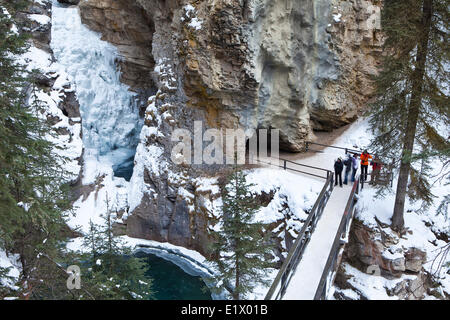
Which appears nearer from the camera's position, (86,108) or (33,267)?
(33,267)

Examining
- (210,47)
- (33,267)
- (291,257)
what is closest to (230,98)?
(210,47)

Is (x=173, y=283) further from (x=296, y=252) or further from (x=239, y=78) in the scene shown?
(x=239, y=78)

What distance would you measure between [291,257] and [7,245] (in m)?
6.88

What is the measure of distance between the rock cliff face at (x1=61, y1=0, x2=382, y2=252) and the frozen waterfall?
5762mm

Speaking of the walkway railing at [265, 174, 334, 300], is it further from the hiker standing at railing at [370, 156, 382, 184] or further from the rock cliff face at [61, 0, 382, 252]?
the rock cliff face at [61, 0, 382, 252]

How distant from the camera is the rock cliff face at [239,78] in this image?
15359 mm

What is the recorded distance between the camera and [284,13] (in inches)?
622

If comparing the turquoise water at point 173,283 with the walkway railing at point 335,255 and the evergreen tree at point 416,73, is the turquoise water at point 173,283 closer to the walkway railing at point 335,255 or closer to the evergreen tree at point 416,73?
the walkway railing at point 335,255

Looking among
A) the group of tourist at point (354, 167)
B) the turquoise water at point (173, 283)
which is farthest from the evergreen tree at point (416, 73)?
the turquoise water at point (173, 283)

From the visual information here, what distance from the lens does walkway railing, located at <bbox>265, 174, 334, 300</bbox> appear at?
8133mm

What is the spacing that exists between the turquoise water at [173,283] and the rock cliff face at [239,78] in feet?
5.10

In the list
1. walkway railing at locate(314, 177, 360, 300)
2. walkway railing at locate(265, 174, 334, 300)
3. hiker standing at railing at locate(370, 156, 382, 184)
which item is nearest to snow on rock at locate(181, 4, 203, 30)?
walkway railing at locate(265, 174, 334, 300)

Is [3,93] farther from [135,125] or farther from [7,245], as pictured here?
[135,125]

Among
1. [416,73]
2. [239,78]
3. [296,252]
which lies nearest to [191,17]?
[239,78]
